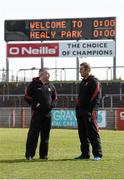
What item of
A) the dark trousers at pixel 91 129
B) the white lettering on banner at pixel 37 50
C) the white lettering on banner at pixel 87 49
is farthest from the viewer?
the white lettering on banner at pixel 37 50

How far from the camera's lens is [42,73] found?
1228cm

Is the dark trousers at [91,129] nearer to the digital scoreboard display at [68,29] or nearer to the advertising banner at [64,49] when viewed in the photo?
the digital scoreboard display at [68,29]

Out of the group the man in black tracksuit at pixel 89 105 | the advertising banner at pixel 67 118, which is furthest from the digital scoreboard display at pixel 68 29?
the man in black tracksuit at pixel 89 105

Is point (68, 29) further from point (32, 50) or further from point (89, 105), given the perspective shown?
point (89, 105)

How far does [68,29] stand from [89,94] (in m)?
31.7

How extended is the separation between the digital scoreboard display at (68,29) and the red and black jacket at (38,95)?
30.8m

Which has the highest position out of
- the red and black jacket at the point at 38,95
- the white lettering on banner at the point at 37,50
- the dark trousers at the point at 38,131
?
the white lettering on banner at the point at 37,50

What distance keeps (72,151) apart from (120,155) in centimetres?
159

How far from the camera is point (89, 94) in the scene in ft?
40.1

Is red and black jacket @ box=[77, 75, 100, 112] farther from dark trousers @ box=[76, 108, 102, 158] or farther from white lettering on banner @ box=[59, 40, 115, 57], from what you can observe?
white lettering on banner @ box=[59, 40, 115, 57]

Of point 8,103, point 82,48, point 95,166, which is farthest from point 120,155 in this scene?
point 82,48

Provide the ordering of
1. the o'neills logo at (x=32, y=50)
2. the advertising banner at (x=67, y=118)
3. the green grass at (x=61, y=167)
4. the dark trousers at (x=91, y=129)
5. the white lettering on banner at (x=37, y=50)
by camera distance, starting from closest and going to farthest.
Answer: the green grass at (x=61, y=167), the dark trousers at (x=91, y=129), the advertising banner at (x=67, y=118), the o'neills logo at (x=32, y=50), the white lettering on banner at (x=37, y=50)

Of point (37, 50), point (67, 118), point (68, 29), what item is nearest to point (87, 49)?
point (68, 29)

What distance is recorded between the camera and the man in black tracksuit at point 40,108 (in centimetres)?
1244
